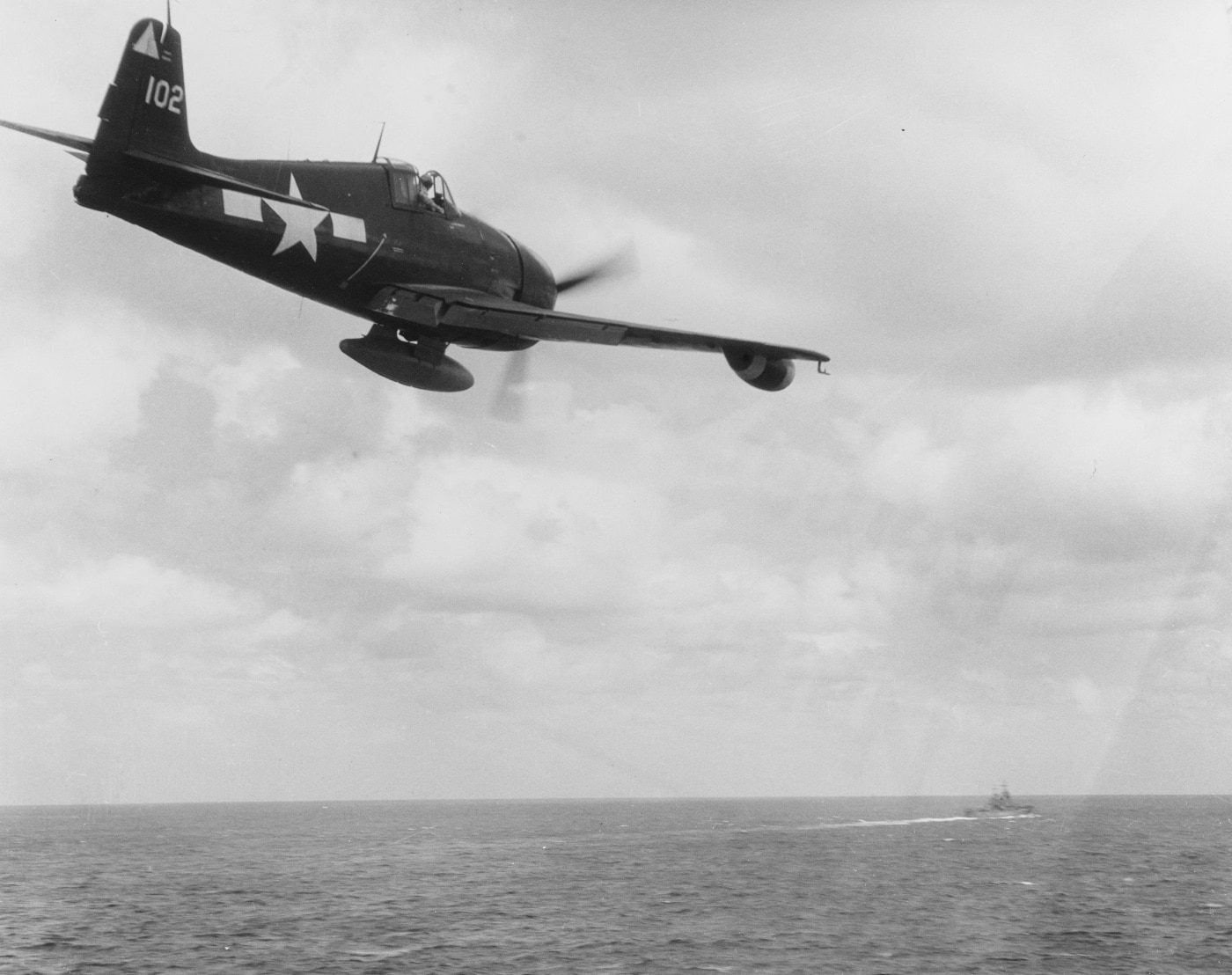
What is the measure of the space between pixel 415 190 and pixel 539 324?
5.01 m

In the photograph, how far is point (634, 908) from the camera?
264ft

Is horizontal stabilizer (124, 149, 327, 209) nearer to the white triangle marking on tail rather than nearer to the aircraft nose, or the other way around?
the white triangle marking on tail

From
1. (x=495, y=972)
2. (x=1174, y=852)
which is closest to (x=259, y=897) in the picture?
(x=495, y=972)

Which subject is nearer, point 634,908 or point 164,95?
point 164,95

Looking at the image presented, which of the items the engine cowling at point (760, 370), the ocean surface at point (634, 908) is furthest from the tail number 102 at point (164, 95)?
the ocean surface at point (634, 908)

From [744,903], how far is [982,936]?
1870 cm

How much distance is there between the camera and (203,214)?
17.5 m

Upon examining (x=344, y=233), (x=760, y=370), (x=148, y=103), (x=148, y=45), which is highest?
→ (x=148, y=45)

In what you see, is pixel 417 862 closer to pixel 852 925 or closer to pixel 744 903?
pixel 744 903

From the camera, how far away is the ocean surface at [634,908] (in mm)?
60406

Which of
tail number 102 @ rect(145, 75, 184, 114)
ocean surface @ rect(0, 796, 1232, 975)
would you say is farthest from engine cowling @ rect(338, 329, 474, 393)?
ocean surface @ rect(0, 796, 1232, 975)

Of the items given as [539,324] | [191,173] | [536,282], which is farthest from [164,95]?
[536,282]

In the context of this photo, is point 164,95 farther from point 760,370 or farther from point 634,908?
point 634,908

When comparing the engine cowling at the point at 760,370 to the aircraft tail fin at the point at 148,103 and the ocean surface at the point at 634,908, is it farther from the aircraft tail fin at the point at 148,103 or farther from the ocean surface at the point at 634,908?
the ocean surface at the point at 634,908
